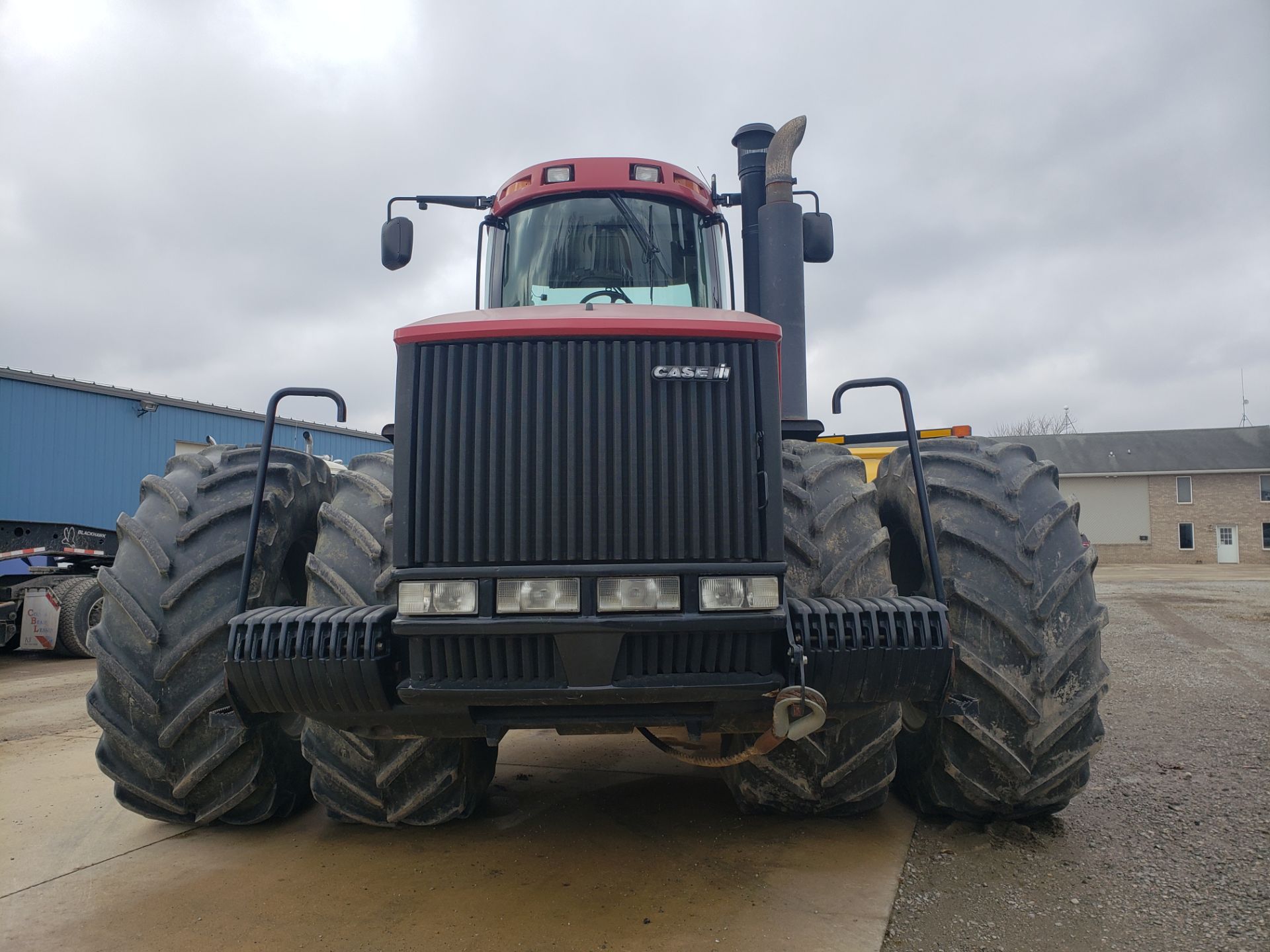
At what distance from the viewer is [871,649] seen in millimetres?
2322

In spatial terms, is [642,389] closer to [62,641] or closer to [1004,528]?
[1004,528]

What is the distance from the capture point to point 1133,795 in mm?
3779

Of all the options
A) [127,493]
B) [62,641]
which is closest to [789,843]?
[62,641]

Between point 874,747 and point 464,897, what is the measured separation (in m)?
1.45

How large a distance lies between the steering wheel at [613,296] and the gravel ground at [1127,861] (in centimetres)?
251

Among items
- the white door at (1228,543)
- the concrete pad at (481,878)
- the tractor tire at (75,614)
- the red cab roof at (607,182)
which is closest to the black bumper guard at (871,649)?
the concrete pad at (481,878)

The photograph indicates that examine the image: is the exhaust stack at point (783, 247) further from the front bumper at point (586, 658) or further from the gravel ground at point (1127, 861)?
the front bumper at point (586, 658)

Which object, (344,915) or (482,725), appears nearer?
(482,725)

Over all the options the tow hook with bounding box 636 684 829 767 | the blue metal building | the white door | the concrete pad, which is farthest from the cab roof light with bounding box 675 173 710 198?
the white door

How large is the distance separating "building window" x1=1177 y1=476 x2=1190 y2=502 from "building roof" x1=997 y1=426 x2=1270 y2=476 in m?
0.48

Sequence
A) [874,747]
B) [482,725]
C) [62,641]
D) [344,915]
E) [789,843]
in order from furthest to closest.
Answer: [62,641]
[789,843]
[874,747]
[344,915]
[482,725]

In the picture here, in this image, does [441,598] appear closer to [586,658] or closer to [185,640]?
[586,658]

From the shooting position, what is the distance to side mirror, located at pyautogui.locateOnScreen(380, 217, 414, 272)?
451 cm

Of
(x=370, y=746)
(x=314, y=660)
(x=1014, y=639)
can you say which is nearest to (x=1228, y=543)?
(x=1014, y=639)
